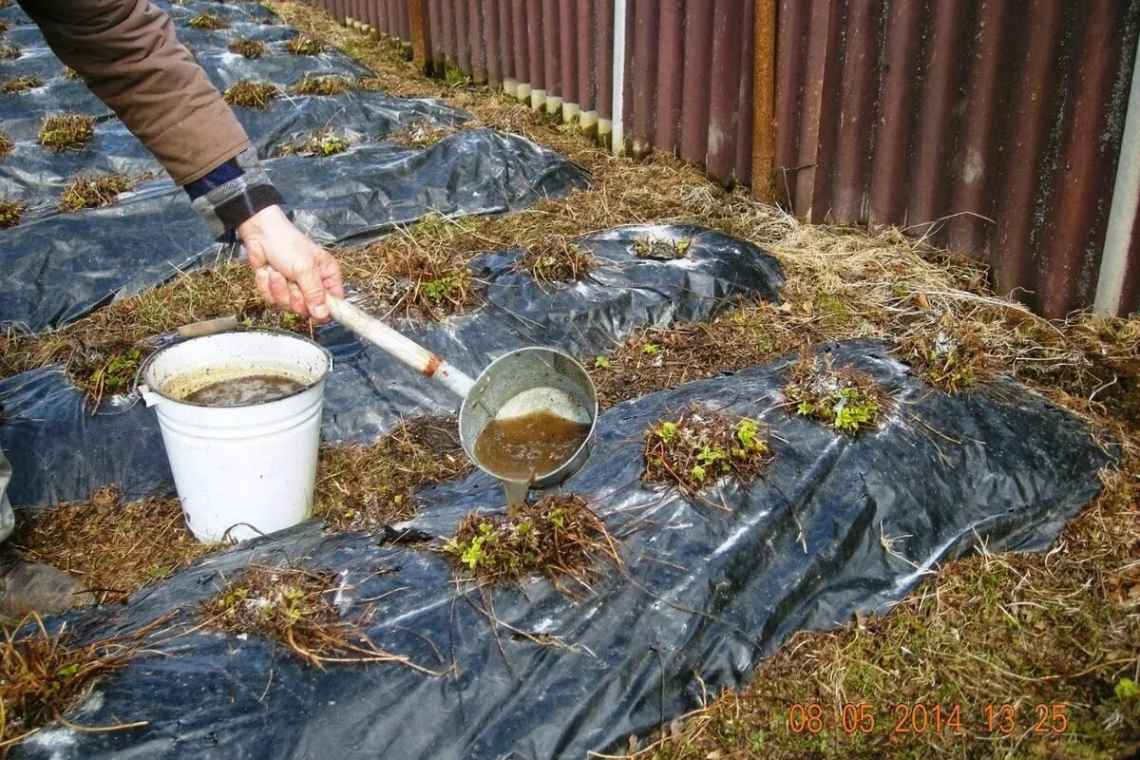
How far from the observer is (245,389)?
3.53 m

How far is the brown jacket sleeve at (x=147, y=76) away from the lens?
2275 millimetres

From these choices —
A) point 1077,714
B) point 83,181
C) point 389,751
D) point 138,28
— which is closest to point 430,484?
→ point 389,751

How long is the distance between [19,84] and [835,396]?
299 inches

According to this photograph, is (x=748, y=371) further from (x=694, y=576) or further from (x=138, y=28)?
(x=138, y=28)

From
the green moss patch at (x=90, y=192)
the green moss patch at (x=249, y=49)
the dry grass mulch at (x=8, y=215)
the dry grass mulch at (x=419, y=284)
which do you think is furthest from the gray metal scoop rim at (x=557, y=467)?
the green moss patch at (x=249, y=49)

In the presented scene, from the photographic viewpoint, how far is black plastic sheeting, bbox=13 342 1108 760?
7.52 ft

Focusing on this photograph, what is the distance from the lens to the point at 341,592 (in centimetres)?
266

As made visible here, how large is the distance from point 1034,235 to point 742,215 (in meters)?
1.75

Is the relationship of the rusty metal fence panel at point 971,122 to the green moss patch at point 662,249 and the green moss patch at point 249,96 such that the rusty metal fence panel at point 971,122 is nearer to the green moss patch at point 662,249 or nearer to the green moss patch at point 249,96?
the green moss patch at point 662,249

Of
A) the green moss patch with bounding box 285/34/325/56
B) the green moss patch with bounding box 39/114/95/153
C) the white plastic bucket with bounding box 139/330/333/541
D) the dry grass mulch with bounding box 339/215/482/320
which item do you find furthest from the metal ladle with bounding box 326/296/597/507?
the green moss patch with bounding box 285/34/325/56

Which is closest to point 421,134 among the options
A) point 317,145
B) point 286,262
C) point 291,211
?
point 317,145
